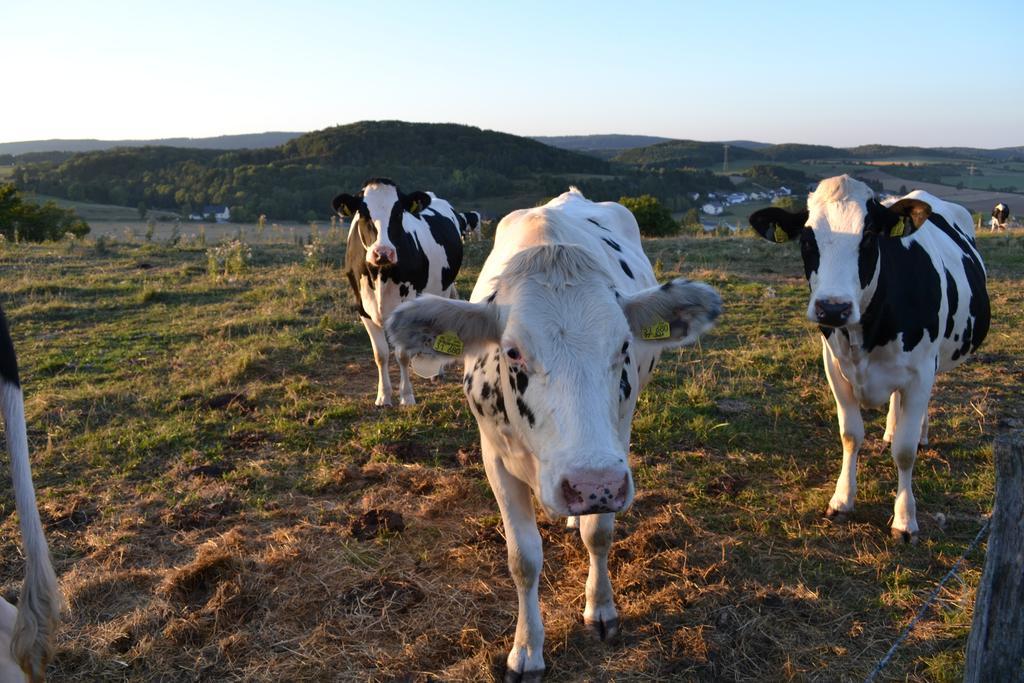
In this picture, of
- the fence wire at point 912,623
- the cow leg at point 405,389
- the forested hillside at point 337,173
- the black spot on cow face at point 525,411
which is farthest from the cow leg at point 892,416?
the forested hillside at point 337,173

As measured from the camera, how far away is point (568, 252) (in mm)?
2951

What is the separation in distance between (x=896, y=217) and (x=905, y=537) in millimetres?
1850

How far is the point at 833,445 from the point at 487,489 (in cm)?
271

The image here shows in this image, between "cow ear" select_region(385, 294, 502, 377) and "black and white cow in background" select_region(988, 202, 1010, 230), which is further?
"black and white cow in background" select_region(988, 202, 1010, 230)

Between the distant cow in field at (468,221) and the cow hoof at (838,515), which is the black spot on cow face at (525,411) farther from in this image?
the distant cow in field at (468,221)

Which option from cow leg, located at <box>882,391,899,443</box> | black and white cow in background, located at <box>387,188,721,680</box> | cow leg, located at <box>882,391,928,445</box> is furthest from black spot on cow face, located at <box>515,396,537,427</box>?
cow leg, located at <box>882,391,928,445</box>

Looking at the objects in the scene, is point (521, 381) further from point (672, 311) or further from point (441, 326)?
point (672, 311)

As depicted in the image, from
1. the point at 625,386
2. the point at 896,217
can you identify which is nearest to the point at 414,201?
the point at 896,217

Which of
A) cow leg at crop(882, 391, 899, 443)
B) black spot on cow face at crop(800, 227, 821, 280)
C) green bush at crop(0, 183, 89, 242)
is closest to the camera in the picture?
black spot on cow face at crop(800, 227, 821, 280)

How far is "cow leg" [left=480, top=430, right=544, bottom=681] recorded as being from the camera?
3.25 m

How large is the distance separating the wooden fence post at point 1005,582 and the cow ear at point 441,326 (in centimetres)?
173

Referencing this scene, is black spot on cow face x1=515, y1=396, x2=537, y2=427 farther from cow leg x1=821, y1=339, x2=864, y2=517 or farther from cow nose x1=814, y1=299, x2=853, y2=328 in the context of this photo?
cow leg x1=821, y1=339, x2=864, y2=517

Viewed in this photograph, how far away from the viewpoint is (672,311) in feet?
9.84

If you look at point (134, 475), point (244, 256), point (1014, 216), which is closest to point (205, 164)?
point (244, 256)
